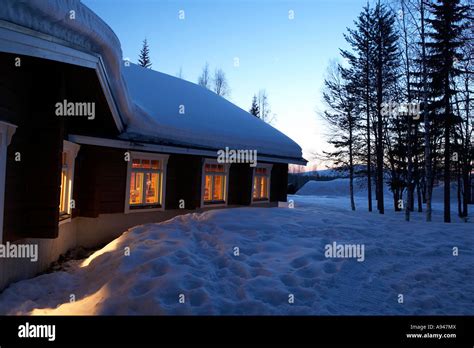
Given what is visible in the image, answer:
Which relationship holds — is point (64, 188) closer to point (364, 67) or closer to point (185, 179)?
point (185, 179)

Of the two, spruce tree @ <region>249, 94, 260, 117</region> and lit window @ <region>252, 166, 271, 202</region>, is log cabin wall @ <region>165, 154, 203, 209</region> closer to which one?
lit window @ <region>252, 166, 271, 202</region>

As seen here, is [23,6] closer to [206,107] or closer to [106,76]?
[106,76]

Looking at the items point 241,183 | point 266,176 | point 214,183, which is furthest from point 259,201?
point 214,183

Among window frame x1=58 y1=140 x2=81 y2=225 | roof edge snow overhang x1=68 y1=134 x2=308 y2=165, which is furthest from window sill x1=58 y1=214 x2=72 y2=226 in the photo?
roof edge snow overhang x1=68 y1=134 x2=308 y2=165

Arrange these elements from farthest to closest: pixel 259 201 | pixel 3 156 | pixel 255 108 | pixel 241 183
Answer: pixel 255 108 < pixel 259 201 < pixel 241 183 < pixel 3 156

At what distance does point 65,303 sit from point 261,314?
116 inches

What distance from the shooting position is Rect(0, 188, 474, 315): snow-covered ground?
420 cm

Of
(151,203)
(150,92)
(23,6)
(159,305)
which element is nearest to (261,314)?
(159,305)

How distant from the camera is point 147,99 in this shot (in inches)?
486

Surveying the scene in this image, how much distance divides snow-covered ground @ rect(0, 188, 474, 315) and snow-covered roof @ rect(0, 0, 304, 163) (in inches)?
132

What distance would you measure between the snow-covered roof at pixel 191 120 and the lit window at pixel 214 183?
1058 mm

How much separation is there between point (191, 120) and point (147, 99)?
70.2 inches

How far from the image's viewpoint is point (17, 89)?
18.9 ft

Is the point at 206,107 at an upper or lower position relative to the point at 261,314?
upper
